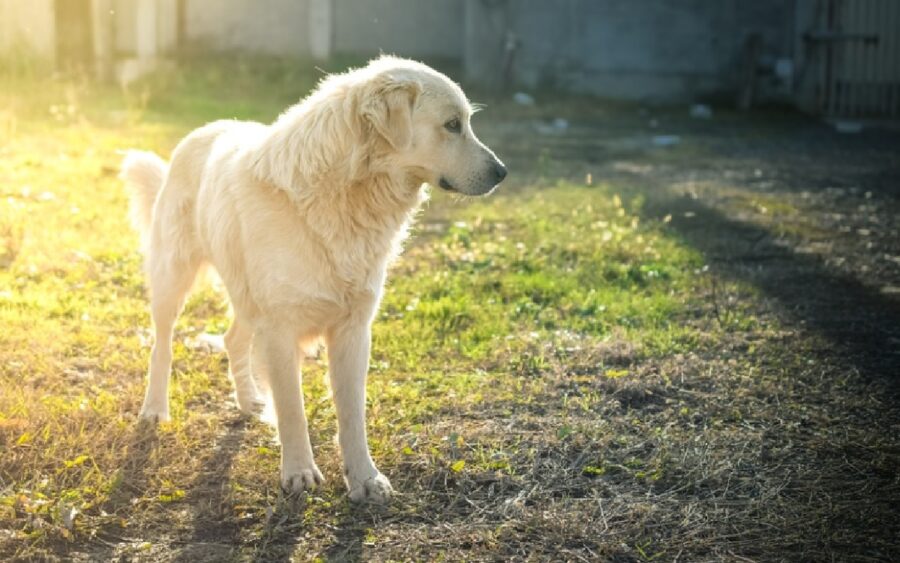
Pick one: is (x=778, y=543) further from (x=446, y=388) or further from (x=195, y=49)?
(x=195, y=49)

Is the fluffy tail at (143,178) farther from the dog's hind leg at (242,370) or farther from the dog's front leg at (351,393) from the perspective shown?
the dog's front leg at (351,393)

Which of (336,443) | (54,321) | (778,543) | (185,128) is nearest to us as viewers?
(778,543)

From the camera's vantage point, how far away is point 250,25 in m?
18.1

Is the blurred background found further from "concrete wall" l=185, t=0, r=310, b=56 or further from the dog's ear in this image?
the dog's ear

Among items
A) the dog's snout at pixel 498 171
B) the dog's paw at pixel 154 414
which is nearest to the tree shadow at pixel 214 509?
the dog's paw at pixel 154 414

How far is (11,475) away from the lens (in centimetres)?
397

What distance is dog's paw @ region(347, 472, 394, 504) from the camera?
3959 mm

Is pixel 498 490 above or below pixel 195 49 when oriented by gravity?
below

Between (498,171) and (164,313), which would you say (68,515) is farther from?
(498,171)

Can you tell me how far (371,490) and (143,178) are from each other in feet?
7.66

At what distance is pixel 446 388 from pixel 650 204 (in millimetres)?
5113

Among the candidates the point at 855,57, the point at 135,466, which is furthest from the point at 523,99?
the point at 135,466

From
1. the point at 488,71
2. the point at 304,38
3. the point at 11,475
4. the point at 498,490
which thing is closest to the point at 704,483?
the point at 498,490

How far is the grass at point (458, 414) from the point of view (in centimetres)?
372
